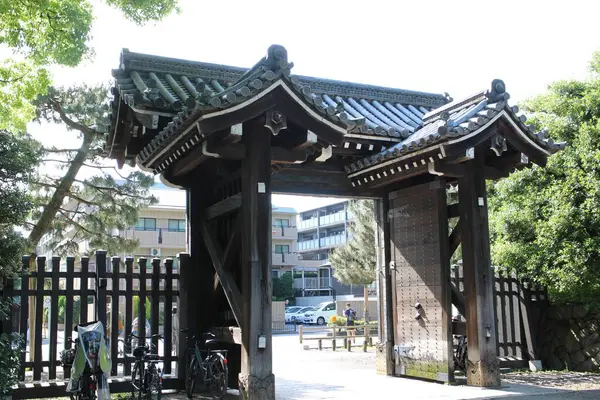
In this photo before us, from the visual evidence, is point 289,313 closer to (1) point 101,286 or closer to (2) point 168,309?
(2) point 168,309

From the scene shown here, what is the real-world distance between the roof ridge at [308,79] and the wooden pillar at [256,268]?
8.83ft

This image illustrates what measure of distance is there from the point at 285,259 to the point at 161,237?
1457 centimetres

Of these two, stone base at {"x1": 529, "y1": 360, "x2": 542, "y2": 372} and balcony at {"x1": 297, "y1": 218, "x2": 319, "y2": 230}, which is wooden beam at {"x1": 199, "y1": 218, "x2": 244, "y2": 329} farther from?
balcony at {"x1": 297, "y1": 218, "x2": 319, "y2": 230}

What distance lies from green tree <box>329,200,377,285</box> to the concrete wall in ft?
36.0

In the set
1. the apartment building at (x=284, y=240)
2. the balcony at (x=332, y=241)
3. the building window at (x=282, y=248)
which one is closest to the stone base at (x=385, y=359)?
the apartment building at (x=284, y=240)

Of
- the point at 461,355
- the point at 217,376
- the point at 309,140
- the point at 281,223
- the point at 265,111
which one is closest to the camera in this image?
the point at 265,111

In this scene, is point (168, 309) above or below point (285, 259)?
below

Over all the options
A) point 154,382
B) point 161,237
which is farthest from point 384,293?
point 161,237

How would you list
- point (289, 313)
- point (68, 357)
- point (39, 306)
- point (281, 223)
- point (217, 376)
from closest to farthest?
1. point (68, 357)
2. point (217, 376)
3. point (39, 306)
4. point (289, 313)
5. point (281, 223)

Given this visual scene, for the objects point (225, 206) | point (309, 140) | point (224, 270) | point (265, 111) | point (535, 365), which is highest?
point (265, 111)

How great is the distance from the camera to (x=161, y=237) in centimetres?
4322

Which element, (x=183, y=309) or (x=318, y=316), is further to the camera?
(x=318, y=316)

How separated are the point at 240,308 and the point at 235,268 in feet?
4.64

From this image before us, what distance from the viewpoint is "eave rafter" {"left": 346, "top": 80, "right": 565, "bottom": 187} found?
9.34m
